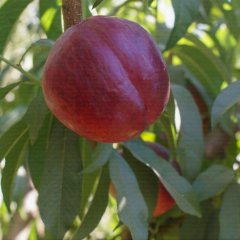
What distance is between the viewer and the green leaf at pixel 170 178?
0.93 m

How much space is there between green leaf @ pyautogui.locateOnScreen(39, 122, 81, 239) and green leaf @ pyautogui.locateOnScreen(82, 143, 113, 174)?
0.15 ft

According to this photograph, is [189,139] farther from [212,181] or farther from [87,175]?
[87,175]

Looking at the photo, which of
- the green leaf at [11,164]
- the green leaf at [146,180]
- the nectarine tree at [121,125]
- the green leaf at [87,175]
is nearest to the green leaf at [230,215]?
the nectarine tree at [121,125]

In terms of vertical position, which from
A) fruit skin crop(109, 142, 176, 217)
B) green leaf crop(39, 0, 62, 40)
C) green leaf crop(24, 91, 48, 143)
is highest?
green leaf crop(39, 0, 62, 40)

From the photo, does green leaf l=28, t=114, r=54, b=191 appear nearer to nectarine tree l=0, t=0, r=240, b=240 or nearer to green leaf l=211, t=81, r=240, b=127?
nectarine tree l=0, t=0, r=240, b=240

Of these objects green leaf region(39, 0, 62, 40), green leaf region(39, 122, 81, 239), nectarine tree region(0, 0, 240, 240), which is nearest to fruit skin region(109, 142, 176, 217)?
nectarine tree region(0, 0, 240, 240)

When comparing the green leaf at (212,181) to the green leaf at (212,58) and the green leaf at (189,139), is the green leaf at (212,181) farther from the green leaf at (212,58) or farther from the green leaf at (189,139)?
the green leaf at (212,58)

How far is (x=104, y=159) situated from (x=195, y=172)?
188 mm

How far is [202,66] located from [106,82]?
0.52 metres

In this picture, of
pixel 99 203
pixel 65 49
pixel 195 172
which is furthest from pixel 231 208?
pixel 65 49

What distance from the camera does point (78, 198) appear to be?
94 cm

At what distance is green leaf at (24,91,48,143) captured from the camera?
0.91 meters

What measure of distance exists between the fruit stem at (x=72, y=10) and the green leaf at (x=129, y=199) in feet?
0.83

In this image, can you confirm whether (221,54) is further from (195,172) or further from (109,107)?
(109,107)
